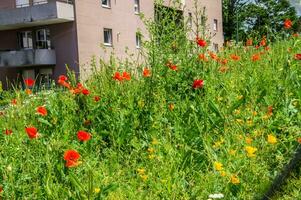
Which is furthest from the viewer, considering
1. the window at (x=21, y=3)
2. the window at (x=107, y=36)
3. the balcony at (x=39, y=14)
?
the window at (x=107, y=36)

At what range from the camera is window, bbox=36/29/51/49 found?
90.6 ft

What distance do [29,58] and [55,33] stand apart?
2.15 m

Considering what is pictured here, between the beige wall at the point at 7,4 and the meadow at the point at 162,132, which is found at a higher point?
the beige wall at the point at 7,4

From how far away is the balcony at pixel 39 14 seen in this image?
82.4 ft

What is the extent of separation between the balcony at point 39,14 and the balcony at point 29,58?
1.72 m

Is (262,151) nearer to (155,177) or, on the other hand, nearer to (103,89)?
(155,177)

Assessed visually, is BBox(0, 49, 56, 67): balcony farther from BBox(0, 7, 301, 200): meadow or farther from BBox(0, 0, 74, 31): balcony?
BBox(0, 7, 301, 200): meadow

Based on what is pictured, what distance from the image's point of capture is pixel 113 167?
10.6 feet

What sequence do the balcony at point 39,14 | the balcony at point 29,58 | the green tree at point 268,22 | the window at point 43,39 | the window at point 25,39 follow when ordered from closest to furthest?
the green tree at point 268,22 → the balcony at point 39,14 → the balcony at point 29,58 → the window at point 43,39 → the window at point 25,39

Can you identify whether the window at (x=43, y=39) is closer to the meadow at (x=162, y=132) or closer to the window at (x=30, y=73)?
the window at (x=30, y=73)

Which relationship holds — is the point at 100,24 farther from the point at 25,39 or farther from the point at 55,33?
the point at 25,39

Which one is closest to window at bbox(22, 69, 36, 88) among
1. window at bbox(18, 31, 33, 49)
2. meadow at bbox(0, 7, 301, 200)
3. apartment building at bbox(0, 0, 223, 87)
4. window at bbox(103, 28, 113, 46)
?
apartment building at bbox(0, 0, 223, 87)

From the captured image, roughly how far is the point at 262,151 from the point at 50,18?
23.8 m

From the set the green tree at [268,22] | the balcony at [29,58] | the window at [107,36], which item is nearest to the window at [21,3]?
the balcony at [29,58]
